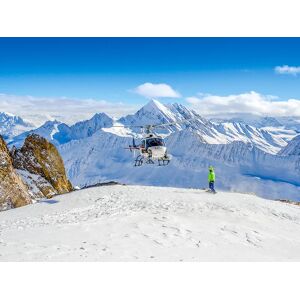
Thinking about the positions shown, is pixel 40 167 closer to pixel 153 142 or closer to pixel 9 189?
pixel 9 189

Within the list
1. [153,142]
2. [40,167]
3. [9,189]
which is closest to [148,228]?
[9,189]

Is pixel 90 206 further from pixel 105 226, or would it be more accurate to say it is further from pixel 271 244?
pixel 271 244

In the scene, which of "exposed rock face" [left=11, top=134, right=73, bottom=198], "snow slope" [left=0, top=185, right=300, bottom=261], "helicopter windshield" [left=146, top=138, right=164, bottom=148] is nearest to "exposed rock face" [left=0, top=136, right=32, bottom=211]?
"exposed rock face" [left=11, top=134, right=73, bottom=198]

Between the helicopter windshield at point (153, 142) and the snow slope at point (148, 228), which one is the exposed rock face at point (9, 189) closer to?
the snow slope at point (148, 228)

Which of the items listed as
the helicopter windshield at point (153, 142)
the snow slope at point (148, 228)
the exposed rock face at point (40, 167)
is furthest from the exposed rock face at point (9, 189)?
the helicopter windshield at point (153, 142)

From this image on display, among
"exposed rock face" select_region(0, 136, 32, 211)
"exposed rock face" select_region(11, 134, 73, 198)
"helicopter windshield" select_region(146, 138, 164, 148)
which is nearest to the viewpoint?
"exposed rock face" select_region(0, 136, 32, 211)

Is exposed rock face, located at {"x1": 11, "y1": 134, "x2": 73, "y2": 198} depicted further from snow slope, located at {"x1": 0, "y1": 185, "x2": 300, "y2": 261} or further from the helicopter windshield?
snow slope, located at {"x1": 0, "y1": 185, "x2": 300, "y2": 261}
